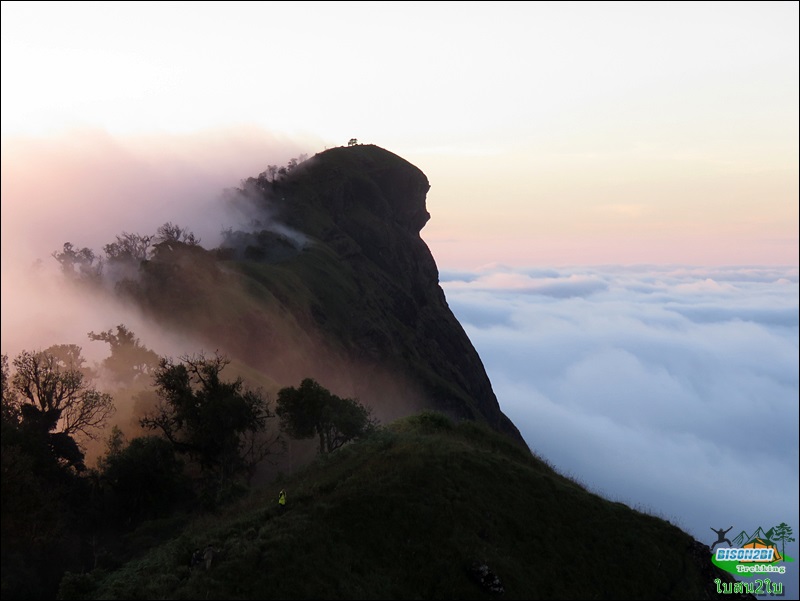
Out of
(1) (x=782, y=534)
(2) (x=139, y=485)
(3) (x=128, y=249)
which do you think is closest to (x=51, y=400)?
(2) (x=139, y=485)

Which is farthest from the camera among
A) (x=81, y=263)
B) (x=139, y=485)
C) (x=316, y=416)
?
(x=81, y=263)

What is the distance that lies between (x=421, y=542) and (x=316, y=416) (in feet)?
77.9

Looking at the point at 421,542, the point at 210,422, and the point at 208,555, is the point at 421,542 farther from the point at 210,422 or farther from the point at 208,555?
the point at 210,422

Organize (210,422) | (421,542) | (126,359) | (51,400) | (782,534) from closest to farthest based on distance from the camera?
(421,542) → (782,534) → (51,400) → (210,422) → (126,359)

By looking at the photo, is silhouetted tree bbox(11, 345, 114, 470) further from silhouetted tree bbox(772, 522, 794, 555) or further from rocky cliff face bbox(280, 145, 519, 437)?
rocky cliff face bbox(280, 145, 519, 437)

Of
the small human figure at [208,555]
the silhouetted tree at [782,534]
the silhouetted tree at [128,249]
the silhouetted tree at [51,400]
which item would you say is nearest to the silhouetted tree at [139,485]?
the silhouetted tree at [51,400]

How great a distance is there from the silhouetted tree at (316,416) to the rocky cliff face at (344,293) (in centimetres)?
4637

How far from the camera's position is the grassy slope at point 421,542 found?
24.0 m

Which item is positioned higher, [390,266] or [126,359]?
[390,266]

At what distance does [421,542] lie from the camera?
1047 inches

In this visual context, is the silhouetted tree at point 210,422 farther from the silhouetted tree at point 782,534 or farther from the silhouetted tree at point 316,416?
the silhouetted tree at point 782,534

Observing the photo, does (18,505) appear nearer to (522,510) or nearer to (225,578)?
(225,578)

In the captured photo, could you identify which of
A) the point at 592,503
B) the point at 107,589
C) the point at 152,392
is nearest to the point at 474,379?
the point at 152,392

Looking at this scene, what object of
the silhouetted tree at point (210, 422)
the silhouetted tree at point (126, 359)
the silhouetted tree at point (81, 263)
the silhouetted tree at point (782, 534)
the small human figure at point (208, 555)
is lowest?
the small human figure at point (208, 555)
